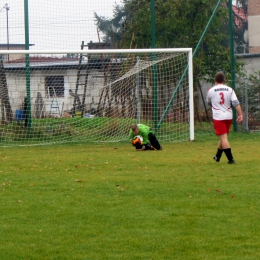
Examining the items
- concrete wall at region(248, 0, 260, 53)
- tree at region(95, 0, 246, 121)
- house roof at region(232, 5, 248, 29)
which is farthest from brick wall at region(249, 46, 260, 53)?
tree at region(95, 0, 246, 121)

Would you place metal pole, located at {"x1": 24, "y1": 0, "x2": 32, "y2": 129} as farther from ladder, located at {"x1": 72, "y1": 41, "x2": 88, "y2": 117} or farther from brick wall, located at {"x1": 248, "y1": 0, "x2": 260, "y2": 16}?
brick wall, located at {"x1": 248, "y1": 0, "x2": 260, "y2": 16}

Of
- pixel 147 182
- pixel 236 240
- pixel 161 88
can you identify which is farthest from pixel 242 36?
pixel 236 240

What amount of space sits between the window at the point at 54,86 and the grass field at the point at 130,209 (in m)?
4.76

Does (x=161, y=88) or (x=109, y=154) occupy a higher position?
(x=161, y=88)

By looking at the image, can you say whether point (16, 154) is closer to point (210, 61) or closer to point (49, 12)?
point (49, 12)

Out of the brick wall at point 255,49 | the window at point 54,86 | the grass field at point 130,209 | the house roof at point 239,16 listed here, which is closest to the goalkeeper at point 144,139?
the grass field at point 130,209

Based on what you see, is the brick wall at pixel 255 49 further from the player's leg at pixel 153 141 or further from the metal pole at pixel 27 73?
the player's leg at pixel 153 141

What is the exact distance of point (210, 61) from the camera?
22000 millimetres

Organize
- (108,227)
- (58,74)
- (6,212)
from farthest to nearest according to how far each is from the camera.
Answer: (58,74) → (6,212) → (108,227)

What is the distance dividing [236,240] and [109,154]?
27.4 feet

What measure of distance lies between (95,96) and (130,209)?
34.2 feet

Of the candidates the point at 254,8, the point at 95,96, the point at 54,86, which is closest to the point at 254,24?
the point at 254,8

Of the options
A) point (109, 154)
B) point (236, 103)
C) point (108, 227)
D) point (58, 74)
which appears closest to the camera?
point (108, 227)

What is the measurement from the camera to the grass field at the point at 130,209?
19.3 ft
